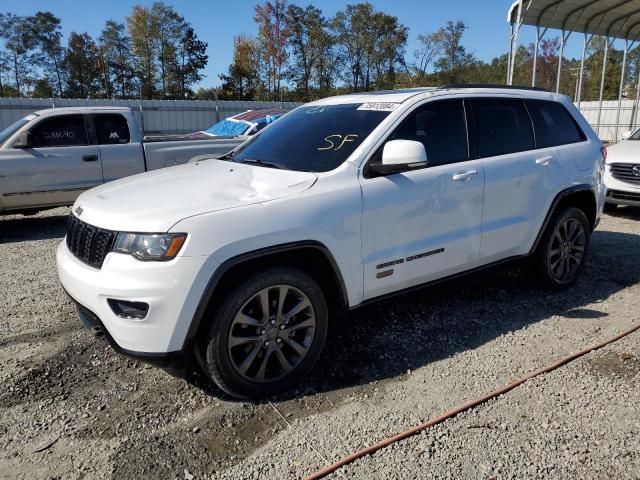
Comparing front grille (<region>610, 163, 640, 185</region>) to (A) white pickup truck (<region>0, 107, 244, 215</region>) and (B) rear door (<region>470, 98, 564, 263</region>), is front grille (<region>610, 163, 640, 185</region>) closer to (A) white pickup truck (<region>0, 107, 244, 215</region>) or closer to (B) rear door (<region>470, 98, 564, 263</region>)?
(B) rear door (<region>470, 98, 564, 263</region>)

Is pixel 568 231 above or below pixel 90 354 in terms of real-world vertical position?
above

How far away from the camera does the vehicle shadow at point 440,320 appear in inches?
138

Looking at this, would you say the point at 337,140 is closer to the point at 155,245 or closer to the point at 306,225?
the point at 306,225

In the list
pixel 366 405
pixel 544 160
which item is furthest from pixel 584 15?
pixel 366 405

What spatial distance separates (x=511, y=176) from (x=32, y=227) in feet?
24.0

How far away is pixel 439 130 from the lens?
155 inches

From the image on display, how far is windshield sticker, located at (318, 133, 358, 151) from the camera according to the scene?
3613 mm

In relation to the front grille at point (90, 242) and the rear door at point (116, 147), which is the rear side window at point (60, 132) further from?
the front grille at point (90, 242)

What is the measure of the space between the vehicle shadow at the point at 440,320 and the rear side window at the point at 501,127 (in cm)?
101

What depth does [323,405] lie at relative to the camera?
309 centimetres

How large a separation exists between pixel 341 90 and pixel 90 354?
160 ft

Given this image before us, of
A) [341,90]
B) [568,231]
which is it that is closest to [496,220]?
Result: [568,231]

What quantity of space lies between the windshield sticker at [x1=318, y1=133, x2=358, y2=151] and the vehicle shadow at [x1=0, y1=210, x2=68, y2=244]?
536cm

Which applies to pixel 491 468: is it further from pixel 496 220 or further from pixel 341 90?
pixel 341 90
